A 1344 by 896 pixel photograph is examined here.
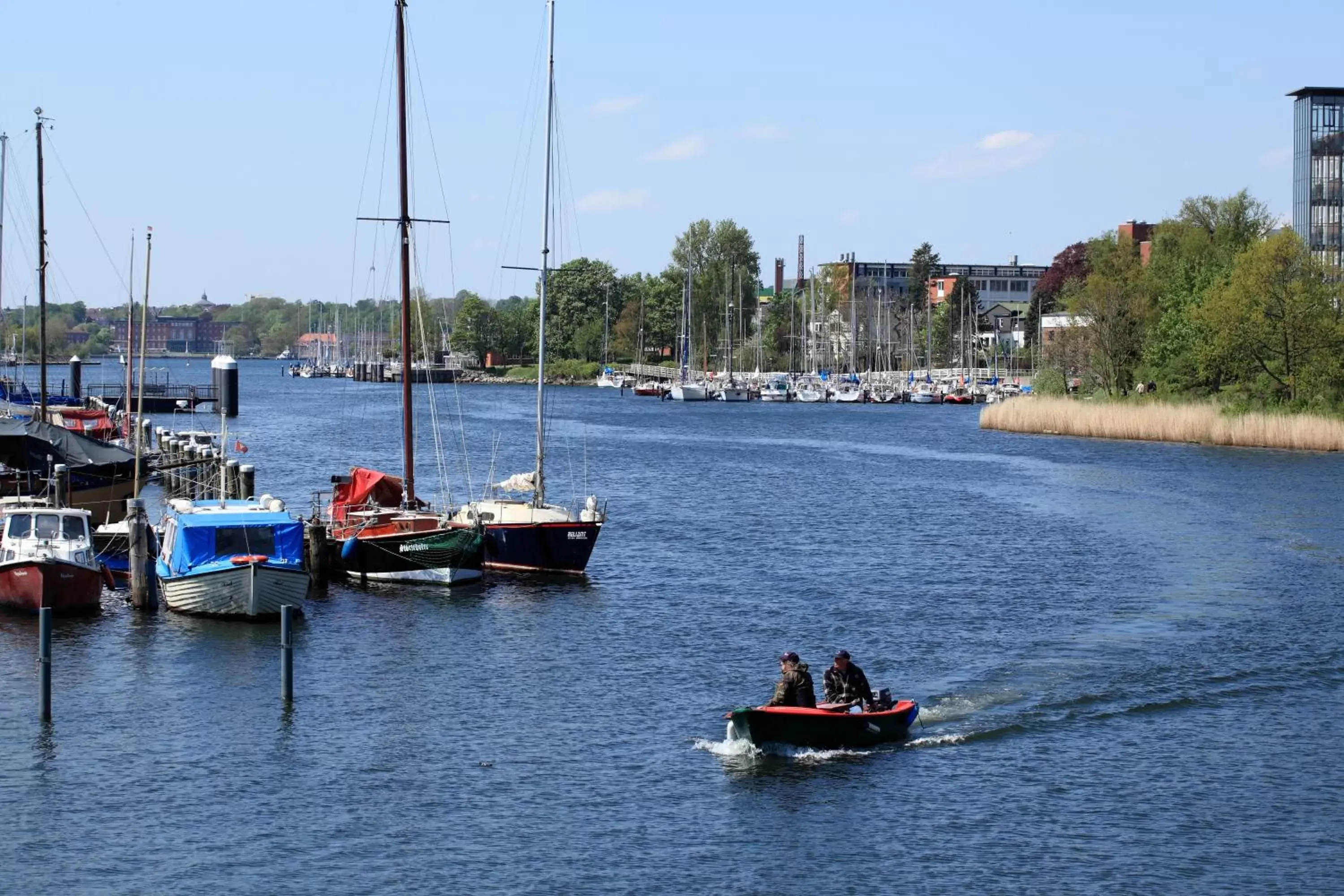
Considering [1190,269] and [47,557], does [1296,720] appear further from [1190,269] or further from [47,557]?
[1190,269]

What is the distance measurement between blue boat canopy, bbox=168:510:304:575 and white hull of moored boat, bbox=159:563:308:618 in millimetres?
708

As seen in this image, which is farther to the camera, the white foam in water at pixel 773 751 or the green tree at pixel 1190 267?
the green tree at pixel 1190 267

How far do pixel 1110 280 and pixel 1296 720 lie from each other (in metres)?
102

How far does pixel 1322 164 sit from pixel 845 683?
417 feet

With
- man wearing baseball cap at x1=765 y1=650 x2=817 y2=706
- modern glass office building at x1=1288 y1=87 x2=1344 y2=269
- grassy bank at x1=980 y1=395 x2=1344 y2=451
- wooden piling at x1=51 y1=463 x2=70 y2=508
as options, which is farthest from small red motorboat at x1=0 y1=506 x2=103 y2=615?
modern glass office building at x1=1288 y1=87 x2=1344 y2=269

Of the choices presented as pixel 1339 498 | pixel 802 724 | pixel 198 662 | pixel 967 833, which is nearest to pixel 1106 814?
pixel 967 833

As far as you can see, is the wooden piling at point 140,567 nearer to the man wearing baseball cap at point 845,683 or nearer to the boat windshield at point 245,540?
the boat windshield at point 245,540

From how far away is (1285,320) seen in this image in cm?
10381

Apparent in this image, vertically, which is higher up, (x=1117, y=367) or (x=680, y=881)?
(x=1117, y=367)

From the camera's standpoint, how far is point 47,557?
141ft

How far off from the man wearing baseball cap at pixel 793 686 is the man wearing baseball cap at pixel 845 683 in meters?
0.54

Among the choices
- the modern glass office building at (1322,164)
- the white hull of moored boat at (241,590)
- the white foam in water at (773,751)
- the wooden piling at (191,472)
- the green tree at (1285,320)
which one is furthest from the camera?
the modern glass office building at (1322,164)

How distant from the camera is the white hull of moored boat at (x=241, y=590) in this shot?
43.2 metres

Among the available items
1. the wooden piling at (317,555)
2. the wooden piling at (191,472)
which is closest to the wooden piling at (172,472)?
the wooden piling at (191,472)
